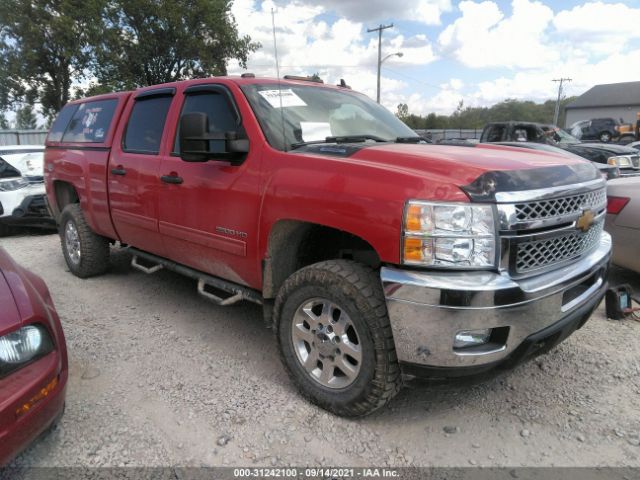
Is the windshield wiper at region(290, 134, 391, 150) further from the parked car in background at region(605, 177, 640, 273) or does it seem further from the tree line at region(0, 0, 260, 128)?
→ the tree line at region(0, 0, 260, 128)

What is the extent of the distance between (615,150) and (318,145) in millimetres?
9044

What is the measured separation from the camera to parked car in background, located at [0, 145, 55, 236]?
8.00 metres

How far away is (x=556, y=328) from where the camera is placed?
2408mm

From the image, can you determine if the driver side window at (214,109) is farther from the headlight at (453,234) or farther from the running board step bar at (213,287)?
the headlight at (453,234)

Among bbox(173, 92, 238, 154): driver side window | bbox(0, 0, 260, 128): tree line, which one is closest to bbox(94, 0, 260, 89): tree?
bbox(0, 0, 260, 128): tree line

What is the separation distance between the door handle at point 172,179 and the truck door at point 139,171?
143 mm

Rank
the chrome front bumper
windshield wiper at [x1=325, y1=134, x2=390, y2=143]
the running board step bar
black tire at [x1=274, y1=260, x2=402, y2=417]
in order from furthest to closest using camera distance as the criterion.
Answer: the running board step bar
windshield wiper at [x1=325, y1=134, x2=390, y2=143]
black tire at [x1=274, y1=260, x2=402, y2=417]
the chrome front bumper

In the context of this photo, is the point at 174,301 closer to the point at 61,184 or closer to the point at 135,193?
the point at 135,193

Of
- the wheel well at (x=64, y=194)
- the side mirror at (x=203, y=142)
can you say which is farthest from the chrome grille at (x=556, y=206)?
the wheel well at (x=64, y=194)

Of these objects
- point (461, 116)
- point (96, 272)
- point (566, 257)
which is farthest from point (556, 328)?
point (461, 116)

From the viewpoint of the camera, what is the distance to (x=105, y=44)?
2112cm

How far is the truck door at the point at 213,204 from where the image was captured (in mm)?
3072

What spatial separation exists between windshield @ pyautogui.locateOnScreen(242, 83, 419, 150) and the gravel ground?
1606 mm

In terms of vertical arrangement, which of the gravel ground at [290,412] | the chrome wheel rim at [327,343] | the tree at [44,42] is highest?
the tree at [44,42]
